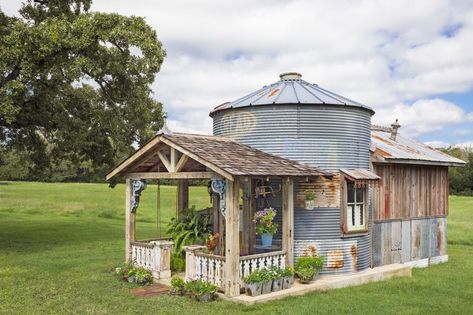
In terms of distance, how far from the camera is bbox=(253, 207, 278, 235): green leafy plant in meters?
13.1

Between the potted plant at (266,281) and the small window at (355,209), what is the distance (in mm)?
3483

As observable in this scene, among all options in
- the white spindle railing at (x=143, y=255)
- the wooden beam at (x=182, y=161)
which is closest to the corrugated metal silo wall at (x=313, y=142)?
the wooden beam at (x=182, y=161)

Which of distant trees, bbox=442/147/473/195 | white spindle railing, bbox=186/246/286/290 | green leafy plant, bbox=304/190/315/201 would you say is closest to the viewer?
white spindle railing, bbox=186/246/286/290

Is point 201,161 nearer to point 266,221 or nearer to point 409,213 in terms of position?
point 266,221

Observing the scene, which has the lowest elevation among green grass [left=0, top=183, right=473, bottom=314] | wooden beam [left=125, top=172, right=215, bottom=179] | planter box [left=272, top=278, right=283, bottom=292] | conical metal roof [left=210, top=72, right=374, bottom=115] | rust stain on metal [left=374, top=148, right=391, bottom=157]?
green grass [left=0, top=183, right=473, bottom=314]

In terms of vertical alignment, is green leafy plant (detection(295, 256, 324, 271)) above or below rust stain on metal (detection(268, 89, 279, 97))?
below

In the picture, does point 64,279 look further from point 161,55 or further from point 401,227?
point 401,227

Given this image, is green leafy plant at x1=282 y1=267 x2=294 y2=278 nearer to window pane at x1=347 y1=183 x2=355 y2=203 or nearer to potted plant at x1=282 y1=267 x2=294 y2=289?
potted plant at x1=282 y1=267 x2=294 y2=289

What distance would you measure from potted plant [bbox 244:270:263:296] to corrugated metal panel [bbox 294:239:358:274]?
8.61 feet

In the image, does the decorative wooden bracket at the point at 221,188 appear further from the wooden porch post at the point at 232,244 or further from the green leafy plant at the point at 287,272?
the green leafy plant at the point at 287,272

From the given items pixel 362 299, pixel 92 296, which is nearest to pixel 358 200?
pixel 362 299

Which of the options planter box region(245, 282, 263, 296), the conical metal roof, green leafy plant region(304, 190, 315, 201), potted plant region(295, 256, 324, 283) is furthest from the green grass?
the conical metal roof

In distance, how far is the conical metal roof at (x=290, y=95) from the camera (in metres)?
14.6

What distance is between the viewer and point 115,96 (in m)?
20.9
